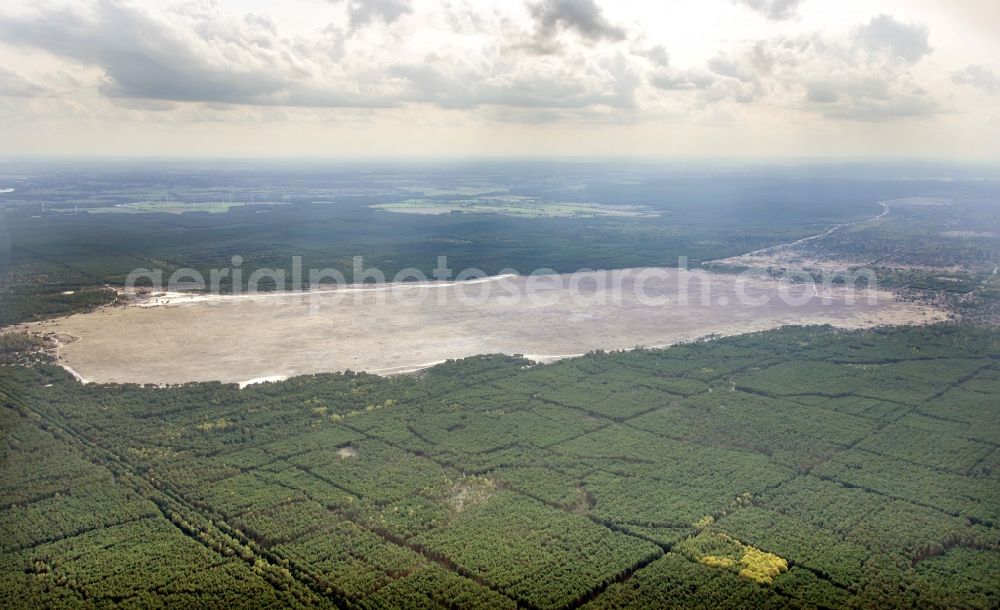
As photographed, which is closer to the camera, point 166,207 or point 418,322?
point 418,322

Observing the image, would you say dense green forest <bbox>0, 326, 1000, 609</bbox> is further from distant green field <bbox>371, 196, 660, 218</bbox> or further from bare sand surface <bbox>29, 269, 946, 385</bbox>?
distant green field <bbox>371, 196, 660, 218</bbox>

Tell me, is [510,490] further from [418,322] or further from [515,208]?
[515,208]

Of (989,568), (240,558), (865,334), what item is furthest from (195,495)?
(865,334)

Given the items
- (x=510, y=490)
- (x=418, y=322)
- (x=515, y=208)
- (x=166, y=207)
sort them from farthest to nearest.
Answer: (x=515, y=208), (x=166, y=207), (x=418, y=322), (x=510, y=490)

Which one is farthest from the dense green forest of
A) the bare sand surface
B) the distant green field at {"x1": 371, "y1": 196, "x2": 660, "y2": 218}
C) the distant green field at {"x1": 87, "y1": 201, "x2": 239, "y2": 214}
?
the distant green field at {"x1": 87, "y1": 201, "x2": 239, "y2": 214}

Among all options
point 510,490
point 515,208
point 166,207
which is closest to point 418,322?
point 510,490

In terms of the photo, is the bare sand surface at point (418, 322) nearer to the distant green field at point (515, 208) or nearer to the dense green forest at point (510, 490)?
the dense green forest at point (510, 490)

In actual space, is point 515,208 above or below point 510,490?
above
